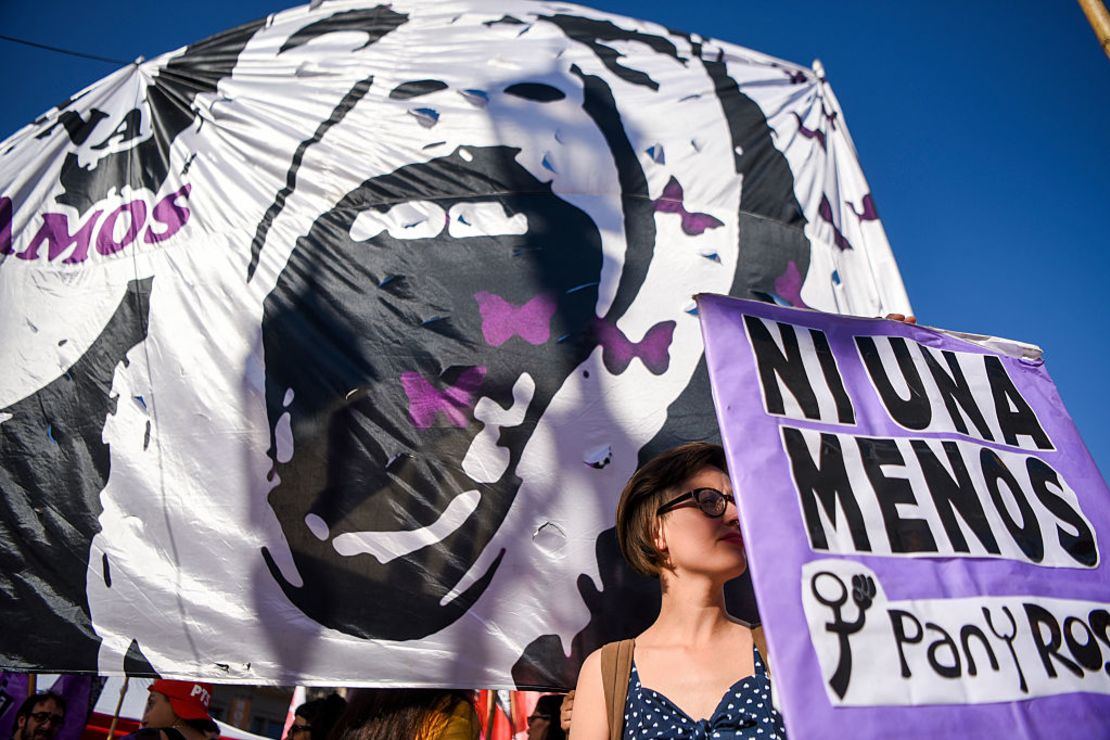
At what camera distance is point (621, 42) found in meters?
2.70

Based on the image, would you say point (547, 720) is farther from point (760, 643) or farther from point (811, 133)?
point (811, 133)

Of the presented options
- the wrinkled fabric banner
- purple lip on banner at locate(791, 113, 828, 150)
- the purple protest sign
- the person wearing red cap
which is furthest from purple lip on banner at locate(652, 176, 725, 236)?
the person wearing red cap

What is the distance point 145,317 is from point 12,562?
75cm

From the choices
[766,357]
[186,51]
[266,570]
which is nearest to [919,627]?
[766,357]

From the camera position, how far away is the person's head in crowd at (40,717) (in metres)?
3.92

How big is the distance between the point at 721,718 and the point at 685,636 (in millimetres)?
191

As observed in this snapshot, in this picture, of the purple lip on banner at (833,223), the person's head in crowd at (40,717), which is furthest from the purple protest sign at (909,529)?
the person's head in crowd at (40,717)

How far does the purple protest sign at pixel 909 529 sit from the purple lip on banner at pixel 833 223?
1063 mm

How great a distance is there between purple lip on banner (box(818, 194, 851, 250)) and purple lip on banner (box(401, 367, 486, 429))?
1.34 meters

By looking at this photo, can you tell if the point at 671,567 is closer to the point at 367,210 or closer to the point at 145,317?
the point at 367,210

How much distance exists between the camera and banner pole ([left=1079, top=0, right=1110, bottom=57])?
6.33 feet

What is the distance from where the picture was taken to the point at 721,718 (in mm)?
1239

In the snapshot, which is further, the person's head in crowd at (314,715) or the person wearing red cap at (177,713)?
the person wearing red cap at (177,713)

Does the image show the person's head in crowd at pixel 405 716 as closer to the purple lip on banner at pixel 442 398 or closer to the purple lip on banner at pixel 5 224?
the purple lip on banner at pixel 442 398
